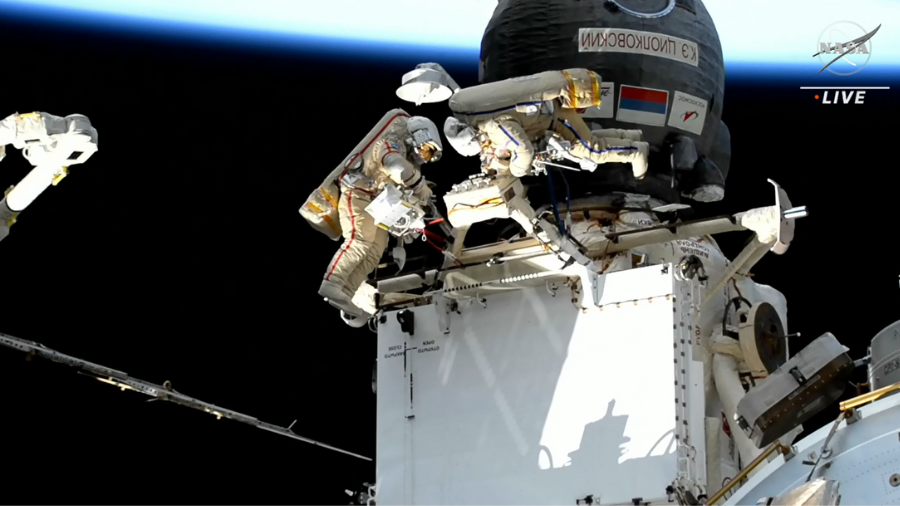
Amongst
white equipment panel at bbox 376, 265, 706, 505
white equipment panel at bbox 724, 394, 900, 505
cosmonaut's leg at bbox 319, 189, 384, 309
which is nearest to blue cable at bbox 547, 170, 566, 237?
white equipment panel at bbox 376, 265, 706, 505

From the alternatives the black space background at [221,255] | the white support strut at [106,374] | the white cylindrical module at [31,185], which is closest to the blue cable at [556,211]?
the white support strut at [106,374]

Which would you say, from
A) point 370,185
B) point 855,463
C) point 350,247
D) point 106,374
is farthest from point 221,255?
point 855,463

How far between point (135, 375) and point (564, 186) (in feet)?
16.0

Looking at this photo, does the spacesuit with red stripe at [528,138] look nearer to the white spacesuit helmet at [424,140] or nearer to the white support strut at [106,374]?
the white spacesuit helmet at [424,140]

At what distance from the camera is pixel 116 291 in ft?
37.5

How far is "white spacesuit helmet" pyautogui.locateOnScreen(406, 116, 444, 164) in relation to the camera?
7645mm

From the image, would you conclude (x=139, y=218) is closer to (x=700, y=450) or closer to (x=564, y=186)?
(x=564, y=186)

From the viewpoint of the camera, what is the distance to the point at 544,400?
A: 762 centimetres

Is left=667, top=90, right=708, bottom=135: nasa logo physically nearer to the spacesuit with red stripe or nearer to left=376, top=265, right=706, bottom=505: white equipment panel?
the spacesuit with red stripe

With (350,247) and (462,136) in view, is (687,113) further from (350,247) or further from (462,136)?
(350,247)

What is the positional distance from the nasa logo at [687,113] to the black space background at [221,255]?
163 inches

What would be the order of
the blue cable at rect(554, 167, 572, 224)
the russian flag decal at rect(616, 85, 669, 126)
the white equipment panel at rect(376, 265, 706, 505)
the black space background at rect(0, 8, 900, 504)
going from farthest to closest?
the black space background at rect(0, 8, 900, 504) < the russian flag decal at rect(616, 85, 669, 126) < the blue cable at rect(554, 167, 572, 224) < the white equipment panel at rect(376, 265, 706, 505)

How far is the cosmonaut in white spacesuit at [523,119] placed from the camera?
7410mm

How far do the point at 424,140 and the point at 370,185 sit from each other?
46 centimetres
